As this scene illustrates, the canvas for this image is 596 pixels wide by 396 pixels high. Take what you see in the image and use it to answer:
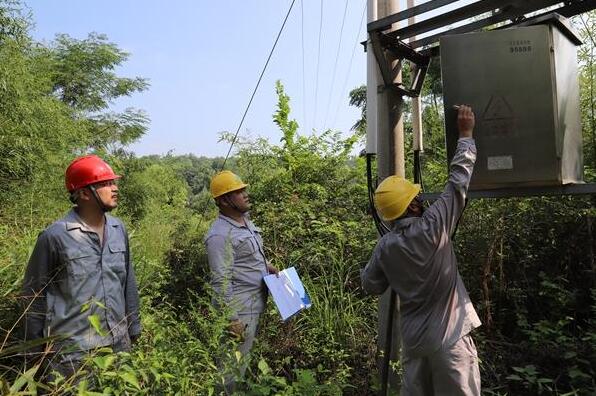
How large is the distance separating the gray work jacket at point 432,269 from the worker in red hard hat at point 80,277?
4.71 feet

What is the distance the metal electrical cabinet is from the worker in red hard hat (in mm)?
1868

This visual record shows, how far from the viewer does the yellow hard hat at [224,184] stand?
129 inches

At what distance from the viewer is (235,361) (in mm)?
2301

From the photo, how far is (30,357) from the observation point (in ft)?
8.02

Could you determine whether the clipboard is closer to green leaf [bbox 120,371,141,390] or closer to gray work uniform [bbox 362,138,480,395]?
gray work uniform [bbox 362,138,480,395]

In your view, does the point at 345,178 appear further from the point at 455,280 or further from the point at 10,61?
the point at 10,61

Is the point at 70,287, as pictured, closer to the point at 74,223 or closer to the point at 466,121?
the point at 74,223

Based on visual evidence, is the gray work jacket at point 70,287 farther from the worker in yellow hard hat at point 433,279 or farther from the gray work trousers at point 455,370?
the gray work trousers at point 455,370

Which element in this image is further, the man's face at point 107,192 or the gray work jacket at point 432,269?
the man's face at point 107,192

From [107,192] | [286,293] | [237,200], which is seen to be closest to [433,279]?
[286,293]


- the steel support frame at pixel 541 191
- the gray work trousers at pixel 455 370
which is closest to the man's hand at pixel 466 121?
the steel support frame at pixel 541 191

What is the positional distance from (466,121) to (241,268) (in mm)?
1666

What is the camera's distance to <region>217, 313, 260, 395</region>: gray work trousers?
2.24m

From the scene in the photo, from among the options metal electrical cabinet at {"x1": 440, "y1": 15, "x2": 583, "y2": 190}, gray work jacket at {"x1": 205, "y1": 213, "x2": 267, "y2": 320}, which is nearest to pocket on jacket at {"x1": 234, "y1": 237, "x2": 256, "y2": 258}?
gray work jacket at {"x1": 205, "y1": 213, "x2": 267, "y2": 320}
